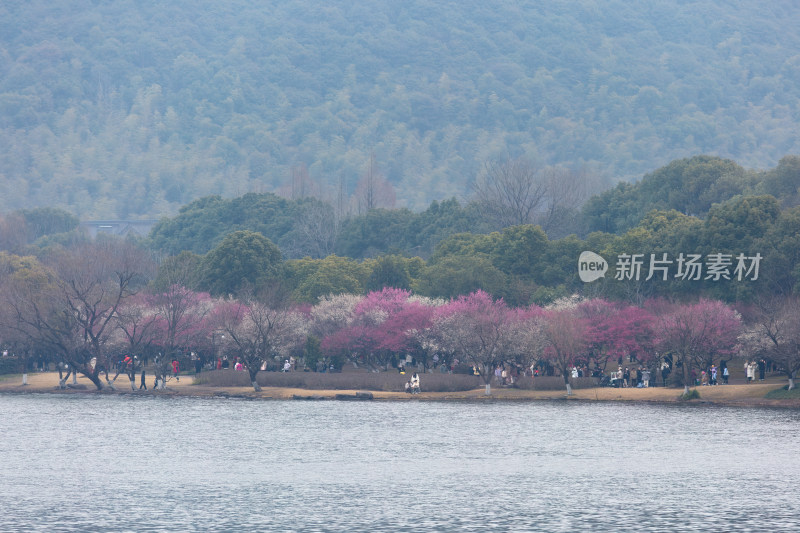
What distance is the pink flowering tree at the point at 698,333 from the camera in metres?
82.8

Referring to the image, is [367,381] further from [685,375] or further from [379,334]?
[685,375]

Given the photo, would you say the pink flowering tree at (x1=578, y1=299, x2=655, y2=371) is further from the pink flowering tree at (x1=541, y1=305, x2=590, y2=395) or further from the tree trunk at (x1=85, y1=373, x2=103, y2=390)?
the tree trunk at (x1=85, y1=373, x2=103, y2=390)

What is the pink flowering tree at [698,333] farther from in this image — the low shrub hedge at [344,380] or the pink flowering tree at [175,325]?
the pink flowering tree at [175,325]

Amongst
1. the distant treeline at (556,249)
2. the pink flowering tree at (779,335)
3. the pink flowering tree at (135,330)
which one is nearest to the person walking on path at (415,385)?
the distant treeline at (556,249)

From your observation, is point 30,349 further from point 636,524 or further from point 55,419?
point 636,524

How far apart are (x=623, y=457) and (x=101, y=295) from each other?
51315 millimetres

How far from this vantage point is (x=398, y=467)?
57.3m

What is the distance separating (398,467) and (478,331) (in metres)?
32.2

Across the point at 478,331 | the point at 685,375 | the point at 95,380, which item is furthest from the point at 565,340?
the point at 95,380

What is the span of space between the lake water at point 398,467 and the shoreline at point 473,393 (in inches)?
80.3

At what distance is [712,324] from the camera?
277ft

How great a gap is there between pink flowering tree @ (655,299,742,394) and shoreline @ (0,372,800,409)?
2387 mm

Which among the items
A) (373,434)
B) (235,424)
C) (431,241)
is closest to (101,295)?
(235,424)

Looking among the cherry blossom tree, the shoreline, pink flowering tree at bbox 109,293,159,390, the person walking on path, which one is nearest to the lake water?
the shoreline
